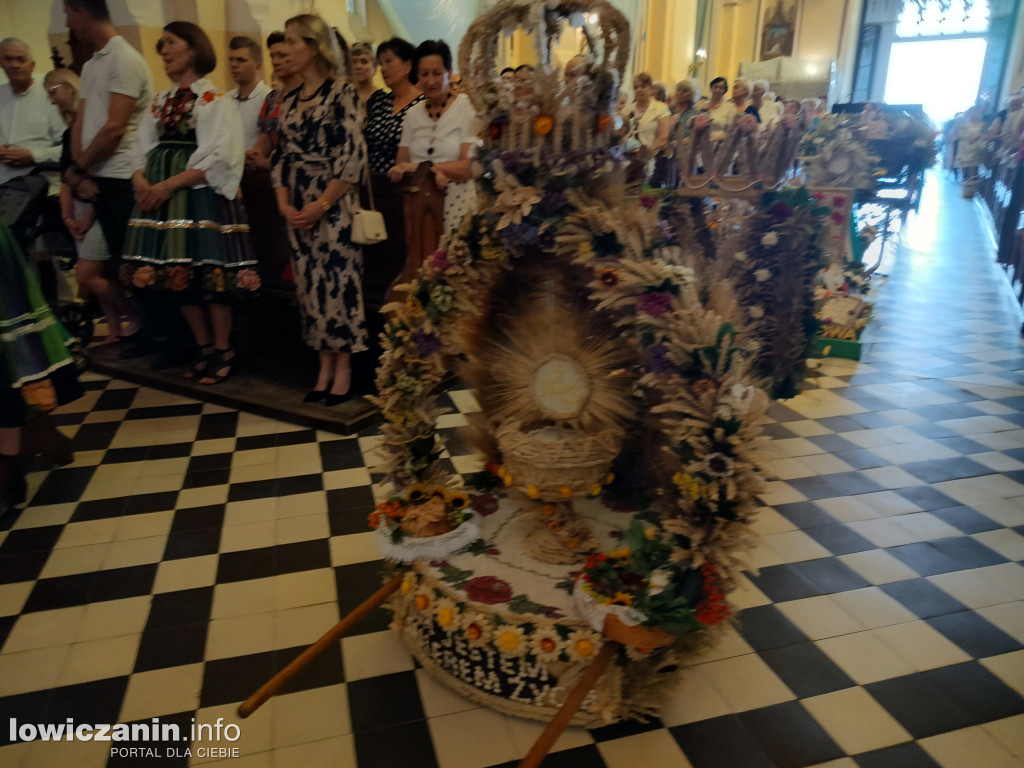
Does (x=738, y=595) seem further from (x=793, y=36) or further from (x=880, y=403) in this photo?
(x=793, y=36)

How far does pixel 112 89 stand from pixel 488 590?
396 cm

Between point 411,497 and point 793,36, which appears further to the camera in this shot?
point 793,36

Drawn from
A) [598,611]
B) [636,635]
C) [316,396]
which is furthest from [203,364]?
[636,635]

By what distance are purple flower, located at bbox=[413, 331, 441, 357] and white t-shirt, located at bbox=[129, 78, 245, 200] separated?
2.47 meters

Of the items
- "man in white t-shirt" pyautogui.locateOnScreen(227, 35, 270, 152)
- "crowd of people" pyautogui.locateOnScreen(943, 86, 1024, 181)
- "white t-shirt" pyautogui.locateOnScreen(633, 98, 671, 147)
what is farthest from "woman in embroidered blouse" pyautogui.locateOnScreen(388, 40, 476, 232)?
"crowd of people" pyautogui.locateOnScreen(943, 86, 1024, 181)

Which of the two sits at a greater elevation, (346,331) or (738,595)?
(346,331)

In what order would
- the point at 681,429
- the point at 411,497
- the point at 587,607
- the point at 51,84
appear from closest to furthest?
the point at 681,429 < the point at 587,607 < the point at 411,497 < the point at 51,84

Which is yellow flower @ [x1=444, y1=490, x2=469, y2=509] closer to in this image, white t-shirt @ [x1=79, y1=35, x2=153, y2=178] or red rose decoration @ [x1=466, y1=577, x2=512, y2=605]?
red rose decoration @ [x1=466, y1=577, x2=512, y2=605]

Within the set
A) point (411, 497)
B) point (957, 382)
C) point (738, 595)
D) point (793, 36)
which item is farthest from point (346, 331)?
point (793, 36)

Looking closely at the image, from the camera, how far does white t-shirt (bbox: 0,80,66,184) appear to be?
16.8 ft

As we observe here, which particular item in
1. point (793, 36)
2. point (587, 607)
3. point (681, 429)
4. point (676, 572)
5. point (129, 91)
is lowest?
point (587, 607)

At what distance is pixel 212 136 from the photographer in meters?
3.91

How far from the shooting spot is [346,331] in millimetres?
4004

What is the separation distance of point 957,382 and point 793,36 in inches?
675
